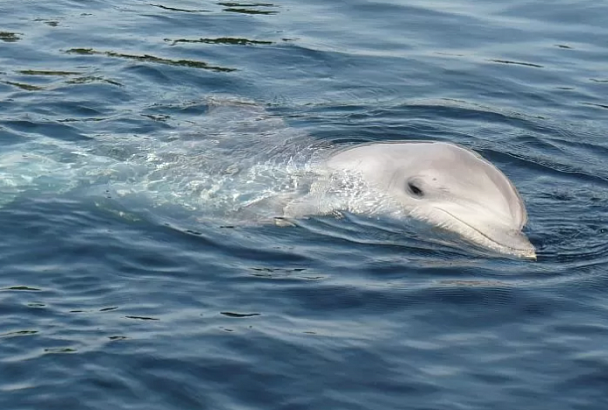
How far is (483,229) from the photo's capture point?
977 centimetres

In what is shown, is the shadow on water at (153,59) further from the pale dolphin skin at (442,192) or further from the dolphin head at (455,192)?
the dolphin head at (455,192)

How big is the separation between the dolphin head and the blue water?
0.30 m

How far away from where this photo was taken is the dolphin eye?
10312 millimetres

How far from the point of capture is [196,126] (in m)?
12.6

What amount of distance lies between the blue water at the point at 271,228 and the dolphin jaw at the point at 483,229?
180 mm

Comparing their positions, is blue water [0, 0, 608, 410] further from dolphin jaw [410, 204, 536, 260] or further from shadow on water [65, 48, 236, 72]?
dolphin jaw [410, 204, 536, 260]

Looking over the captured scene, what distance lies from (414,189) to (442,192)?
34cm

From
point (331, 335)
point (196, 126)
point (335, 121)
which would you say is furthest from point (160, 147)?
point (331, 335)

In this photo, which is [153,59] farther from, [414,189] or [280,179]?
[414,189]

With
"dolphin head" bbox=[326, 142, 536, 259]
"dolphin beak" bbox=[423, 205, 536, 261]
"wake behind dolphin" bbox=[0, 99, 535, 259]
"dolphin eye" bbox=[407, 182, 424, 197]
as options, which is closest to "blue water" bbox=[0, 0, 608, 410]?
"wake behind dolphin" bbox=[0, 99, 535, 259]

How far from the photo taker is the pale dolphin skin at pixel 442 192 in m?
9.79

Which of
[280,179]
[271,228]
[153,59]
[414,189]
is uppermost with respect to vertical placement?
[153,59]

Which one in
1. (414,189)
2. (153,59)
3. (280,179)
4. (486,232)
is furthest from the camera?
(153,59)

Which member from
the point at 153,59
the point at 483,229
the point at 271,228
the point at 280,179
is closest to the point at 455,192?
the point at 483,229
